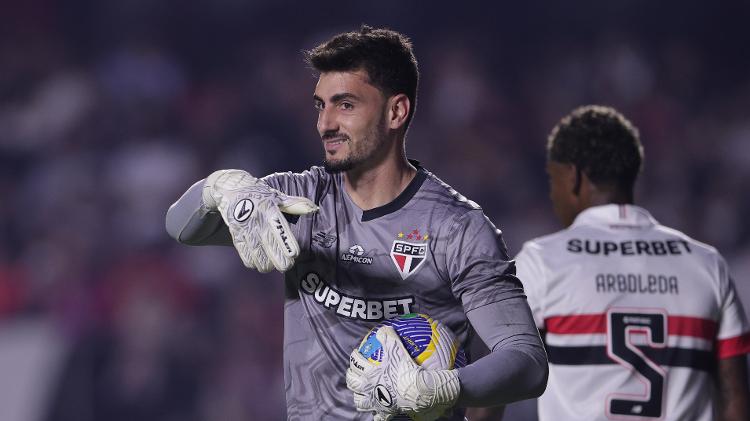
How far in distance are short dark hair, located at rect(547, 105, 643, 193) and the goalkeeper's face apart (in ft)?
3.94

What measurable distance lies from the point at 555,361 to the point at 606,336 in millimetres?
206

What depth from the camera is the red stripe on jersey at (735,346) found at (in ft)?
12.0

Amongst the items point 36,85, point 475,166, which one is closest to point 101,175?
point 36,85

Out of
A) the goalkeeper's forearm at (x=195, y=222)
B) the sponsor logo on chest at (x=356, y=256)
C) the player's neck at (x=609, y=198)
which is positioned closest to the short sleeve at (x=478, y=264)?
the sponsor logo on chest at (x=356, y=256)

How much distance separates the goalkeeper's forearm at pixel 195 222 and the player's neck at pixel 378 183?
41 cm

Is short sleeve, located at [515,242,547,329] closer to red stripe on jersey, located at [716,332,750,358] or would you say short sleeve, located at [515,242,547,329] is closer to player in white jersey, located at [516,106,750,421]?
player in white jersey, located at [516,106,750,421]

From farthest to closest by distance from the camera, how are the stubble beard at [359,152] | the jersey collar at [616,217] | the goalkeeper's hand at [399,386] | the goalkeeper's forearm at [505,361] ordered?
the jersey collar at [616,217] → the stubble beard at [359,152] → the goalkeeper's forearm at [505,361] → the goalkeeper's hand at [399,386]

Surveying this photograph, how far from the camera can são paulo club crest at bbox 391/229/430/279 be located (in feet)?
9.55

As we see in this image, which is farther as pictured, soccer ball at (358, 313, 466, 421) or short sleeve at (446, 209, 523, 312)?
short sleeve at (446, 209, 523, 312)

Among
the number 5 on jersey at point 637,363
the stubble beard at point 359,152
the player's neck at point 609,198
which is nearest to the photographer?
the stubble beard at point 359,152

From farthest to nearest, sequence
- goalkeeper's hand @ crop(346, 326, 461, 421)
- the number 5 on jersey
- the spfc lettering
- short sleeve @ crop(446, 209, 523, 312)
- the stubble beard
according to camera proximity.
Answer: the number 5 on jersey < the stubble beard < the spfc lettering < short sleeve @ crop(446, 209, 523, 312) < goalkeeper's hand @ crop(346, 326, 461, 421)

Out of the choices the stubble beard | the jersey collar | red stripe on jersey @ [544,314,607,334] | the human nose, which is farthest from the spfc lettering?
the jersey collar

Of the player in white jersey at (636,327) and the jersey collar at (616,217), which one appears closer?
the player in white jersey at (636,327)

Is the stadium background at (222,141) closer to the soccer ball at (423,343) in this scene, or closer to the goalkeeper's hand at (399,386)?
the soccer ball at (423,343)
